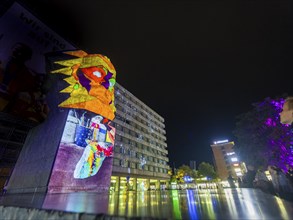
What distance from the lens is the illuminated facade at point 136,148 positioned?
33.5 metres

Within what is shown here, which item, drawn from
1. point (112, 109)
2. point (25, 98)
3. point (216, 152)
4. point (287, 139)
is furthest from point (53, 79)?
point (216, 152)

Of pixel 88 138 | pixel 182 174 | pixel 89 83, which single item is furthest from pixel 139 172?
pixel 182 174

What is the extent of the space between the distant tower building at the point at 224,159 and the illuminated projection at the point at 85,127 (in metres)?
84.8

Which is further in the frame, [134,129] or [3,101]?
[134,129]

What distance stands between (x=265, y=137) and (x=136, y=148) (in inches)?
1161

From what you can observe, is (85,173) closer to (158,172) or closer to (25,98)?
(25,98)

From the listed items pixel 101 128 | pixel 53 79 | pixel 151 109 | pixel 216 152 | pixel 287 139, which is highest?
pixel 151 109

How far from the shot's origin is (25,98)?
1677 centimetres

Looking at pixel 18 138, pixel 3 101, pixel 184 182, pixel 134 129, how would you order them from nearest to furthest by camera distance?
pixel 3 101, pixel 18 138, pixel 134 129, pixel 184 182

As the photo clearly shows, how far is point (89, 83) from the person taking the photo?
1923 cm

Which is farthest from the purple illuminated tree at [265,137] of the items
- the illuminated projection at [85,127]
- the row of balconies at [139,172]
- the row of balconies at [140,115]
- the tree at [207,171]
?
the tree at [207,171]

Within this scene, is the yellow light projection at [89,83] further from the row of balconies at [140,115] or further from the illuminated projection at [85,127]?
the row of balconies at [140,115]

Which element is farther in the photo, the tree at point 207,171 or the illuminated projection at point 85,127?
the tree at point 207,171

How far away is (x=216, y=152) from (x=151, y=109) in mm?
66000
